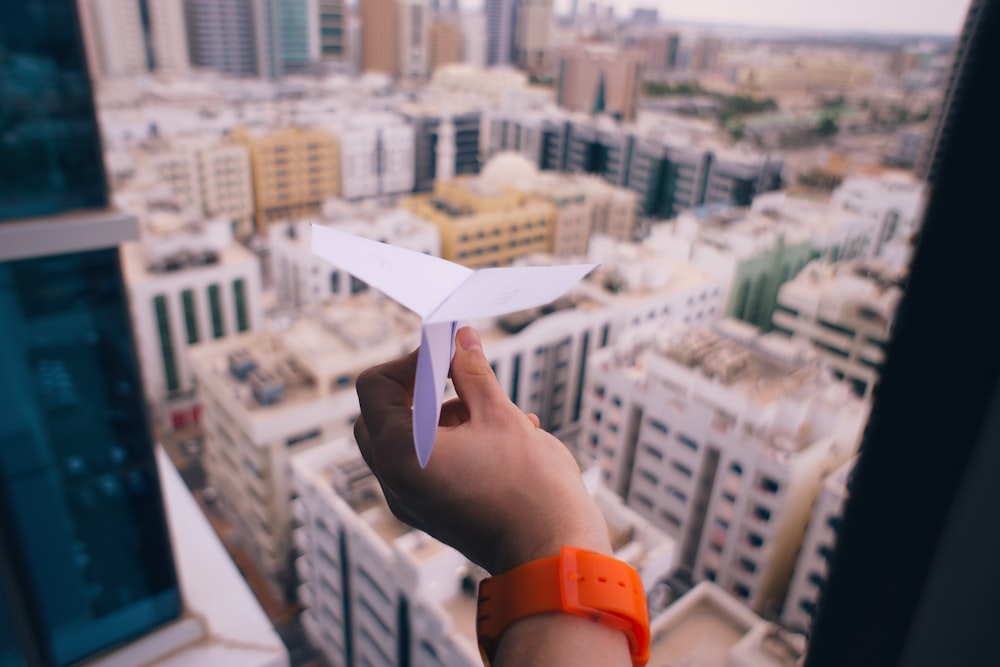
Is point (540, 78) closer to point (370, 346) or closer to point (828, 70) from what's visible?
point (828, 70)

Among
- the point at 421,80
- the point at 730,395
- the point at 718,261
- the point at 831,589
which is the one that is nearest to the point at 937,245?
the point at 831,589

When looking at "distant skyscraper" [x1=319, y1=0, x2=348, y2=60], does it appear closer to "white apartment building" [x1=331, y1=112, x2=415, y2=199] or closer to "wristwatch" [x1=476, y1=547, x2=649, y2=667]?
"white apartment building" [x1=331, y1=112, x2=415, y2=199]

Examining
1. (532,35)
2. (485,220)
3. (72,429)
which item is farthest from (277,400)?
(532,35)

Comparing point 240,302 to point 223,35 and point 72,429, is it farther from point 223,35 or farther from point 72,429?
point 223,35

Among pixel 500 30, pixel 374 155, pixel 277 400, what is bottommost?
pixel 277 400

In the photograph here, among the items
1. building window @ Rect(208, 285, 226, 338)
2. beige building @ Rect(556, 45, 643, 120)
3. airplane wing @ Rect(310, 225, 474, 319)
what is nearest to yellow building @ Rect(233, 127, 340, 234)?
building window @ Rect(208, 285, 226, 338)

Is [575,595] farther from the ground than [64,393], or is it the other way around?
[575,595]

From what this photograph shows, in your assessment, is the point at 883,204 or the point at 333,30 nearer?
the point at 883,204

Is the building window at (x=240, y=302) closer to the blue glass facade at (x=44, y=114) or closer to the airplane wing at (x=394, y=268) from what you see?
the blue glass facade at (x=44, y=114)
